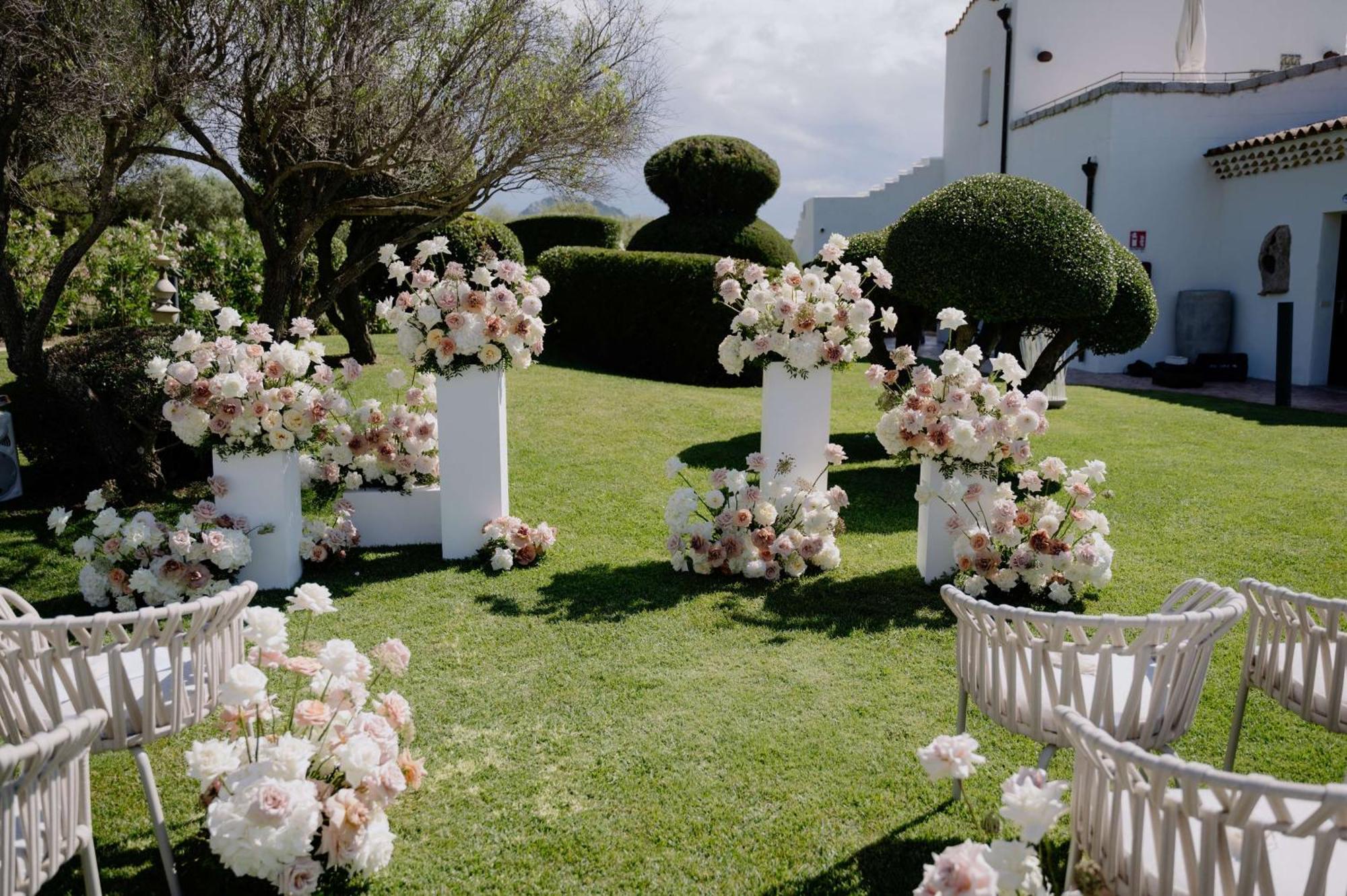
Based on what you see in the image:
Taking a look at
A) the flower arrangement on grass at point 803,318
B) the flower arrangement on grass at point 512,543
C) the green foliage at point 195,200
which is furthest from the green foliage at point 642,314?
the green foliage at point 195,200

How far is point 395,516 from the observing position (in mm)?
6273

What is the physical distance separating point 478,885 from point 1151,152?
15954 mm

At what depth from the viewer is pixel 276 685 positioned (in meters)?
4.19

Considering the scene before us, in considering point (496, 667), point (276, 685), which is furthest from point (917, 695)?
point (276, 685)

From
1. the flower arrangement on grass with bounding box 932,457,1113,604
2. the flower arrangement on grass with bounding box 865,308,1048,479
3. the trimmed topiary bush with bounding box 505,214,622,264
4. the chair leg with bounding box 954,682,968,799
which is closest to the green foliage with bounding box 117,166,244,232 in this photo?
the trimmed topiary bush with bounding box 505,214,622,264

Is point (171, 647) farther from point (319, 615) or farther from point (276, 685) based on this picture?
point (319, 615)

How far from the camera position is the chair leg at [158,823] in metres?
2.69

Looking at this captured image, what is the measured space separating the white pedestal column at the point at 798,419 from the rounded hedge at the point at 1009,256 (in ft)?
6.93

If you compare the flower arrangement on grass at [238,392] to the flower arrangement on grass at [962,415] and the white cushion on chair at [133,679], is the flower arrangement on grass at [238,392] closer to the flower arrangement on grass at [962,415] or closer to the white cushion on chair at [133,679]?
the white cushion on chair at [133,679]

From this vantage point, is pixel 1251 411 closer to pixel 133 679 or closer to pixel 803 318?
pixel 803 318

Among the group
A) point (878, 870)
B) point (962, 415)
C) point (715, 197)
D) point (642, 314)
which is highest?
point (715, 197)

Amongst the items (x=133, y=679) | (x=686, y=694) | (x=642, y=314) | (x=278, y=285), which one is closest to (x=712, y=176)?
(x=642, y=314)

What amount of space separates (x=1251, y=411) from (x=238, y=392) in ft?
35.7

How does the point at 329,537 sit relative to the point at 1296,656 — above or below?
below
